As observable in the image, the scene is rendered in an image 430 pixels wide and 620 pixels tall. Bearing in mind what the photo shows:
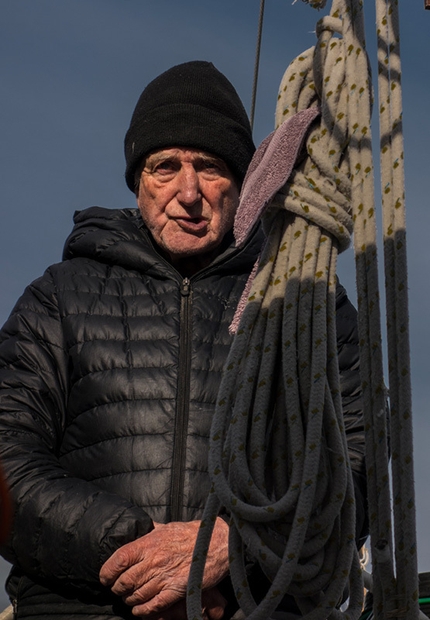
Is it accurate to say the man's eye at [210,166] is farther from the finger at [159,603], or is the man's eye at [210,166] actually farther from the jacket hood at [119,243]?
the finger at [159,603]

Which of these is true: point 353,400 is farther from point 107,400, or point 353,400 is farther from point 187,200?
point 187,200

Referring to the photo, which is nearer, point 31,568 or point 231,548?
point 231,548

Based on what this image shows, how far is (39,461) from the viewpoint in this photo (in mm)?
2982

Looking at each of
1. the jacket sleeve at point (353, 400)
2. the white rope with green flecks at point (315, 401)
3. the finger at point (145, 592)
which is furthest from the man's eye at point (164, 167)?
the finger at point (145, 592)

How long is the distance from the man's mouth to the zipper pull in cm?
18

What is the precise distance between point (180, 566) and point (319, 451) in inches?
24.9

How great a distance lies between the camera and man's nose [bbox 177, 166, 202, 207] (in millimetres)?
3400

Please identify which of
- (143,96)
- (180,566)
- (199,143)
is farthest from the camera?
(143,96)

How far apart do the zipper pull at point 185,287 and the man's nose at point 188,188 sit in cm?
25

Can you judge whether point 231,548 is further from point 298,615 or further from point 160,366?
point 160,366

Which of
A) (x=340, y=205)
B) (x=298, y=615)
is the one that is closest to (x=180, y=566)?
(x=298, y=615)

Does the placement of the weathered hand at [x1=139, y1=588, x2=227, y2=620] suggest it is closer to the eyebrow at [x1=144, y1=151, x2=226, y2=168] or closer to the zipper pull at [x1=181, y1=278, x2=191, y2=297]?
the zipper pull at [x1=181, y1=278, x2=191, y2=297]

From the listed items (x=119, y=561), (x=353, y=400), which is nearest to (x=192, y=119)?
(x=353, y=400)

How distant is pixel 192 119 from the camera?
356cm
